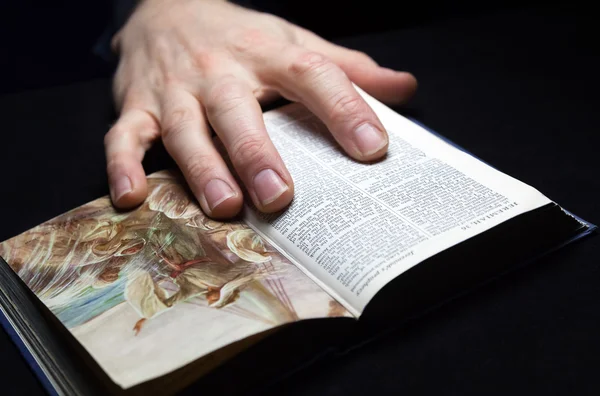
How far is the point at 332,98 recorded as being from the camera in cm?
80

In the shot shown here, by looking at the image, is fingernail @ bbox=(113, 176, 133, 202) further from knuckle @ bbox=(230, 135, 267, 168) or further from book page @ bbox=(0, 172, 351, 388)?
knuckle @ bbox=(230, 135, 267, 168)

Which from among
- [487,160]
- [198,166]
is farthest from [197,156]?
[487,160]

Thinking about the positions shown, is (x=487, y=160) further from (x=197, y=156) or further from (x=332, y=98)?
(x=197, y=156)

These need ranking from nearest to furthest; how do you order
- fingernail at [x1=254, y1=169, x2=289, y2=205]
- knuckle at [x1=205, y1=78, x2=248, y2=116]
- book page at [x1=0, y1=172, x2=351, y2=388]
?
book page at [x1=0, y1=172, x2=351, y2=388], fingernail at [x1=254, y1=169, x2=289, y2=205], knuckle at [x1=205, y1=78, x2=248, y2=116]

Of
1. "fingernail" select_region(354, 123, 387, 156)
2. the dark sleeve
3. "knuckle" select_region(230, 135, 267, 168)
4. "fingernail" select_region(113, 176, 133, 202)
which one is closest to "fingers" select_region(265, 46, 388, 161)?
"fingernail" select_region(354, 123, 387, 156)

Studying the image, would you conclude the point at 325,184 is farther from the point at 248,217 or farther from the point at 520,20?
the point at 520,20

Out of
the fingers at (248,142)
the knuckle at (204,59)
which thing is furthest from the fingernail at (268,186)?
the knuckle at (204,59)

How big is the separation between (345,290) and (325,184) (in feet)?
0.56

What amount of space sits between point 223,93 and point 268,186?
192 millimetres

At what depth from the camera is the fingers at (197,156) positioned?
2.38ft

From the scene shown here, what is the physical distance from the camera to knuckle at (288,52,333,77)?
2.73 feet

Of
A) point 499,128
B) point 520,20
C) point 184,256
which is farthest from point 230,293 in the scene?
point 520,20

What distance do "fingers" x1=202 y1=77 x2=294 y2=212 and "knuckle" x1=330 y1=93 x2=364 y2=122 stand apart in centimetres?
10

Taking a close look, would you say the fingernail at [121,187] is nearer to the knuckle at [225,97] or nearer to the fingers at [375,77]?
the knuckle at [225,97]
